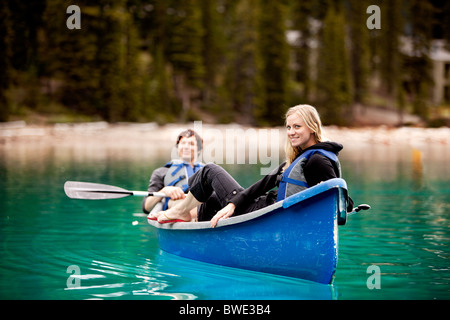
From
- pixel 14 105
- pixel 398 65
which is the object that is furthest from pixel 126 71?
pixel 398 65

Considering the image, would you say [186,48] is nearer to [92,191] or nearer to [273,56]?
[273,56]

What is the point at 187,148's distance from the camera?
7.59 m

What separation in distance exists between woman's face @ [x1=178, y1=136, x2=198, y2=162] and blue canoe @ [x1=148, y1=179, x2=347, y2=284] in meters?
1.13

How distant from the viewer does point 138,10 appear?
56344 millimetres

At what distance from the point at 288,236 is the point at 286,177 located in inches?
21.3

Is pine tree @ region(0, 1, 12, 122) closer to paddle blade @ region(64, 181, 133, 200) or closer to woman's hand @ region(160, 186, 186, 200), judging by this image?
paddle blade @ region(64, 181, 133, 200)

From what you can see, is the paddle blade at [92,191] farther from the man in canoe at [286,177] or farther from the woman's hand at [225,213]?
the woman's hand at [225,213]

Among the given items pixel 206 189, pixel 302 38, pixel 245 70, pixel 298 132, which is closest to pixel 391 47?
pixel 302 38

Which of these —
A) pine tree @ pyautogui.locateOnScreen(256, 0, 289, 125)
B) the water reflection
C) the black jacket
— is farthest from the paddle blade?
pine tree @ pyautogui.locateOnScreen(256, 0, 289, 125)

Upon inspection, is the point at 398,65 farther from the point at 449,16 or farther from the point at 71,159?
the point at 71,159

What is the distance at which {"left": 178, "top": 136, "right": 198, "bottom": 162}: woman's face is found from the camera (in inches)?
298
